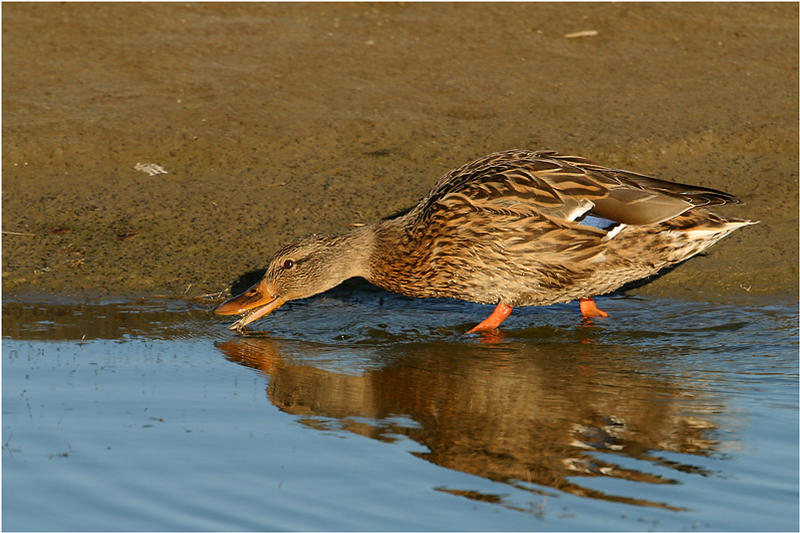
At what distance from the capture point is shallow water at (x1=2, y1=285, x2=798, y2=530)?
4152 millimetres

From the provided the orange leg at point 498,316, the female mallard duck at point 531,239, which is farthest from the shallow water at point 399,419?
the female mallard duck at point 531,239

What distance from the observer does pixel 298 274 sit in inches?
281

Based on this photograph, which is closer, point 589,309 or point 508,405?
point 508,405

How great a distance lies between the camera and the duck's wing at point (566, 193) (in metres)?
6.62

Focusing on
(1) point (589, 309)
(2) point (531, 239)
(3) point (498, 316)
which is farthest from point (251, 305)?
(1) point (589, 309)

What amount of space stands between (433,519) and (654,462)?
1.09 meters

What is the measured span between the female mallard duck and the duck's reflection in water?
484 mm

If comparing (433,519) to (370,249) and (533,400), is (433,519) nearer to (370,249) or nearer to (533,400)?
(533,400)

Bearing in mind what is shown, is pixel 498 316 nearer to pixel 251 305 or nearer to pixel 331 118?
pixel 251 305

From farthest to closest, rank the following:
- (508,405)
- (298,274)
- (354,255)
Result: (354,255) < (298,274) < (508,405)

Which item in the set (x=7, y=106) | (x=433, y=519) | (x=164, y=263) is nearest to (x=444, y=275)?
(x=164, y=263)

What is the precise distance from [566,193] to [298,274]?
1833 mm

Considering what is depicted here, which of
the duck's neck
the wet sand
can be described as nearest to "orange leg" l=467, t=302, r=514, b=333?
the duck's neck

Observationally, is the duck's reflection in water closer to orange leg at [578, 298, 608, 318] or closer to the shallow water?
the shallow water
